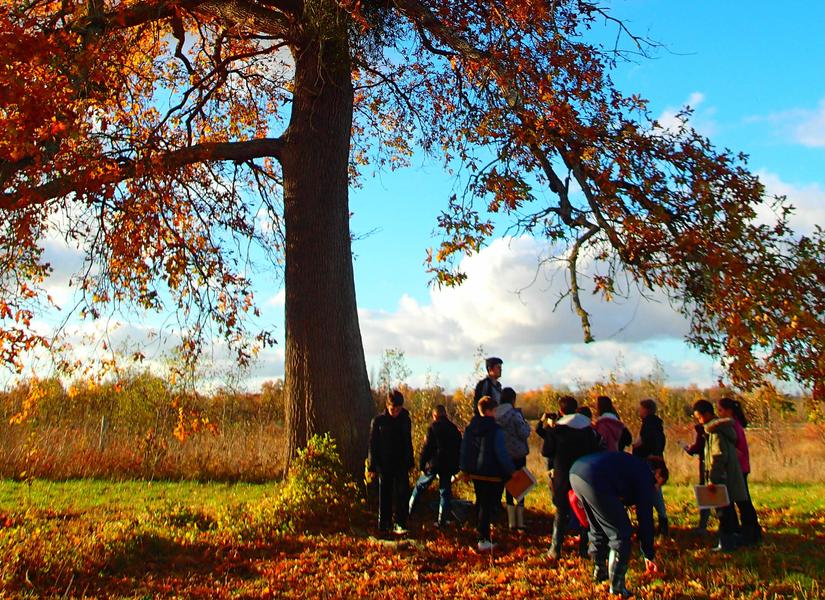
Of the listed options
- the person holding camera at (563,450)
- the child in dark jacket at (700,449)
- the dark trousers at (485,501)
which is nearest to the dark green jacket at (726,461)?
the child in dark jacket at (700,449)

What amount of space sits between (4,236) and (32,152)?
2857mm

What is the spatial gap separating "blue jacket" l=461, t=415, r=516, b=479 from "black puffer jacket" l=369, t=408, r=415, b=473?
1.11m

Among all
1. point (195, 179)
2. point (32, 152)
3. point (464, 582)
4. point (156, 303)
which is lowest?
point (464, 582)

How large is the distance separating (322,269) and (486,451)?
425cm

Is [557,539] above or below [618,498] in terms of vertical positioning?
below

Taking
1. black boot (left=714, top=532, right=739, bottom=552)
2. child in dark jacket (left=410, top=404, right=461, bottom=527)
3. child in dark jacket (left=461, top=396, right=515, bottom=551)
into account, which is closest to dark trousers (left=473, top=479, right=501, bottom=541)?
child in dark jacket (left=461, top=396, right=515, bottom=551)

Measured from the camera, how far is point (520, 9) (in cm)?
1062

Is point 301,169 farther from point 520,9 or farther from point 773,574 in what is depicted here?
point 773,574

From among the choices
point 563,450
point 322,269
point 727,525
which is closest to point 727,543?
point 727,525

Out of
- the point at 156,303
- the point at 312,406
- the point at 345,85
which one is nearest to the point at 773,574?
the point at 312,406

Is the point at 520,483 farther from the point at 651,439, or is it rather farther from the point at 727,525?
the point at 727,525

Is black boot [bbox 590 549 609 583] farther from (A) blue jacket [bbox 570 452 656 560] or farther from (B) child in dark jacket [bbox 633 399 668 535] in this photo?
(B) child in dark jacket [bbox 633 399 668 535]

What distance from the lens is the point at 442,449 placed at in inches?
384

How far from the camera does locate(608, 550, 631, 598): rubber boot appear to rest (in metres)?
6.44
